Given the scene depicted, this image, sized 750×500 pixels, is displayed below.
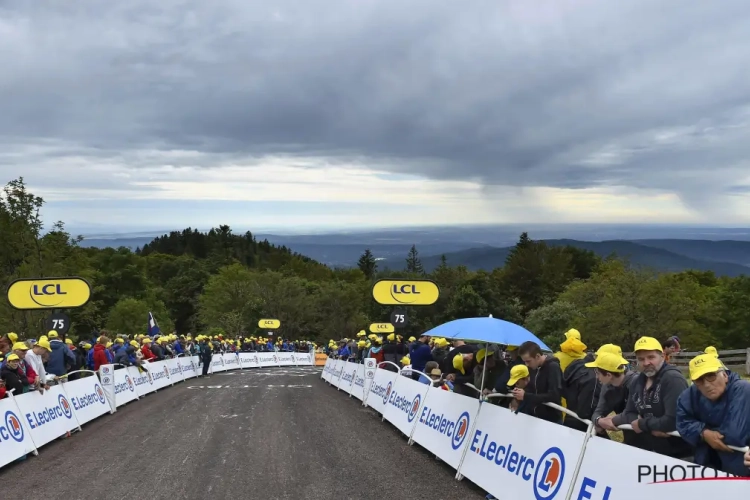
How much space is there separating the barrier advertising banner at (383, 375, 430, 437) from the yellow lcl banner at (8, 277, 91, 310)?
10.1m

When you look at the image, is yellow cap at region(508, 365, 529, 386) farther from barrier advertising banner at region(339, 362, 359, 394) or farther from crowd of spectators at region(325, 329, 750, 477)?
barrier advertising banner at region(339, 362, 359, 394)

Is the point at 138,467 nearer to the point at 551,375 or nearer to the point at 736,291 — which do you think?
the point at 551,375

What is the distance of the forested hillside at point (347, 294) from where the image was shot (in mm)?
55531

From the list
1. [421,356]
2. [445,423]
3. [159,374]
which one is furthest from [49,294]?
[445,423]

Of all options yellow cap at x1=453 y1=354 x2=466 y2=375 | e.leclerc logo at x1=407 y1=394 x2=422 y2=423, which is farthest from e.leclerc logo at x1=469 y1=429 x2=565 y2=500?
e.leclerc logo at x1=407 y1=394 x2=422 y2=423

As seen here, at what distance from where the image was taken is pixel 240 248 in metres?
187

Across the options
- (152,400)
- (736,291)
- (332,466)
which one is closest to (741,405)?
(332,466)

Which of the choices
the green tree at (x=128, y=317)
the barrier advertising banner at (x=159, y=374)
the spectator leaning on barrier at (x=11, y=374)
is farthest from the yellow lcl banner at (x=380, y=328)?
the green tree at (x=128, y=317)

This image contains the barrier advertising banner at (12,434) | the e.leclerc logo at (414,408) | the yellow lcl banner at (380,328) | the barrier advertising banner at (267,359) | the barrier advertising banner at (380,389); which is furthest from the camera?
the barrier advertising banner at (267,359)

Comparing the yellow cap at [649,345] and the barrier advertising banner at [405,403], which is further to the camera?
the barrier advertising banner at [405,403]

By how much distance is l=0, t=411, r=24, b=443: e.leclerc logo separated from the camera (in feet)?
32.0

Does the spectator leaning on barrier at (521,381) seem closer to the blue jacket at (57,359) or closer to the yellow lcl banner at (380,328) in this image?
the blue jacket at (57,359)

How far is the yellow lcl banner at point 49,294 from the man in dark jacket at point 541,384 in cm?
1490

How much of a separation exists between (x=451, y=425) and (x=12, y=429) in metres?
6.90
